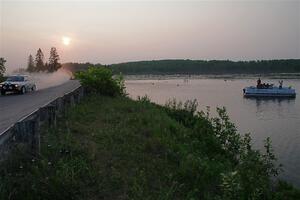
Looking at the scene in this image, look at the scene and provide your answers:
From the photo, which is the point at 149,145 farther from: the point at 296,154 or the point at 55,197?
the point at 296,154

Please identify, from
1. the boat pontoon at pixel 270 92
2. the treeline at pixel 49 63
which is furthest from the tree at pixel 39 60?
the boat pontoon at pixel 270 92

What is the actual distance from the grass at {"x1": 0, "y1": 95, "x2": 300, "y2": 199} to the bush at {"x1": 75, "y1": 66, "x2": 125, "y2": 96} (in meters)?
13.8

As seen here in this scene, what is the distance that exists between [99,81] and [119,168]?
20.8m

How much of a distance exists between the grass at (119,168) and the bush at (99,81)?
13.8 meters

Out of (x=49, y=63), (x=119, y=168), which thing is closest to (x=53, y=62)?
(x=49, y=63)

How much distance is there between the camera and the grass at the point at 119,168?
870cm

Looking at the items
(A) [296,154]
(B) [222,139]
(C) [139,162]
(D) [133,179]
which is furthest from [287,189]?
(A) [296,154]

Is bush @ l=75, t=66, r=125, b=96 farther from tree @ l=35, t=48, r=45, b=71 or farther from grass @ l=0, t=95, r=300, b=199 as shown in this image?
tree @ l=35, t=48, r=45, b=71

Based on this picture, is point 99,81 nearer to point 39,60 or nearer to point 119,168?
point 119,168

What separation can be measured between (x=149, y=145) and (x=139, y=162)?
1.70m

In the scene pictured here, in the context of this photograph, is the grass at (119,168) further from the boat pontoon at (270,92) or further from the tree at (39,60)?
the tree at (39,60)

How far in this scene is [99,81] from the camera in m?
31.2

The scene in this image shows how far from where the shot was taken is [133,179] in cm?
1009

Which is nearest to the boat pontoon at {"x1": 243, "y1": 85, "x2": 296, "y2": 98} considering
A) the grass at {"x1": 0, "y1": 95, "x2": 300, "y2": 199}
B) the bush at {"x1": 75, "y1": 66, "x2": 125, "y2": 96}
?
the bush at {"x1": 75, "y1": 66, "x2": 125, "y2": 96}
